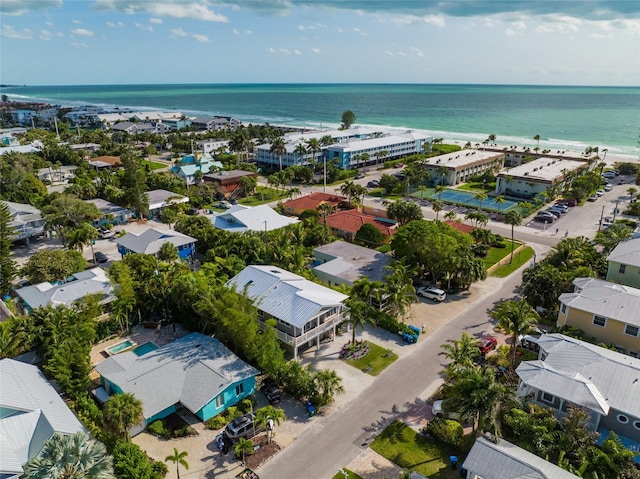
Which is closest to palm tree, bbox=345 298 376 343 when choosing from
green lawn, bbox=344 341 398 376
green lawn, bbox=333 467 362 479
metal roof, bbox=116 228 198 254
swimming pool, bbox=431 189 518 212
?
green lawn, bbox=344 341 398 376

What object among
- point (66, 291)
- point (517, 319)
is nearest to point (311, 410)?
point (517, 319)

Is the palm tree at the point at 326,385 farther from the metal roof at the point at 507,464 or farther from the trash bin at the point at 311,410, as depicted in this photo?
the metal roof at the point at 507,464

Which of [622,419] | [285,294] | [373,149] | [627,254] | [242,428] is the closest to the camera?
[622,419]

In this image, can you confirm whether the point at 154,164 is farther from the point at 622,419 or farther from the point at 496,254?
the point at 622,419

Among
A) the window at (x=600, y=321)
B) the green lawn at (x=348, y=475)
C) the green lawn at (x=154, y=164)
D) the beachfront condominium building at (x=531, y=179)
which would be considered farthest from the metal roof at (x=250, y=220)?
the green lawn at (x=154, y=164)

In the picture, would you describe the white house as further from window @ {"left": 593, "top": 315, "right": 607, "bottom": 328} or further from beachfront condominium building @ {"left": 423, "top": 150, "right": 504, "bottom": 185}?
beachfront condominium building @ {"left": 423, "top": 150, "right": 504, "bottom": 185}
